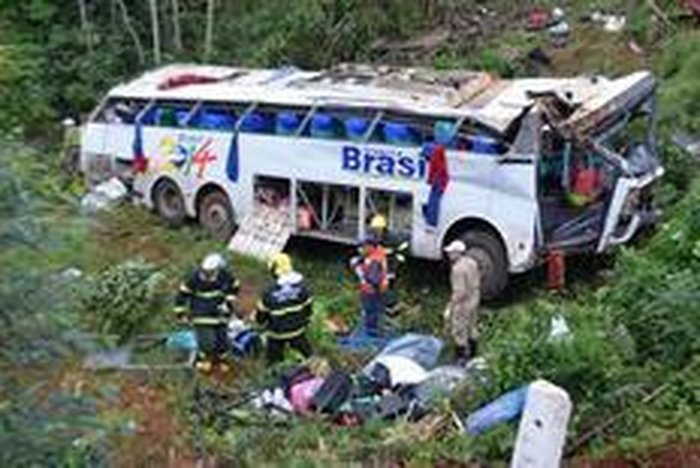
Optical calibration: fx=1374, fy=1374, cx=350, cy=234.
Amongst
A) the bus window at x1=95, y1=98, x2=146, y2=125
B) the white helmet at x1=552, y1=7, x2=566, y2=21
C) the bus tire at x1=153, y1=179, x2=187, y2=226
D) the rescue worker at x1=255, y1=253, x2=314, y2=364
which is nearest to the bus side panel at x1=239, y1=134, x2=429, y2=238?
the bus tire at x1=153, y1=179, x2=187, y2=226

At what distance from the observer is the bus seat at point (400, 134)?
51.1 feet

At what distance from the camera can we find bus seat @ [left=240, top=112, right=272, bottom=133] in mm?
16906

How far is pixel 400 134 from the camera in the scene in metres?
15.6

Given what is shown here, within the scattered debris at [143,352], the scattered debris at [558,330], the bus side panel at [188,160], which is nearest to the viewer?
the scattered debris at [558,330]

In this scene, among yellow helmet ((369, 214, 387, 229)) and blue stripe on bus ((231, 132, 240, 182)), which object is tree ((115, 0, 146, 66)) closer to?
blue stripe on bus ((231, 132, 240, 182))

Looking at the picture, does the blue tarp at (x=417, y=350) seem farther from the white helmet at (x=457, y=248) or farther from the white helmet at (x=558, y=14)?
the white helmet at (x=558, y=14)

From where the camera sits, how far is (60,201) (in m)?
7.43

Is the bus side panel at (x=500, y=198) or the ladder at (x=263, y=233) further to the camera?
the ladder at (x=263, y=233)

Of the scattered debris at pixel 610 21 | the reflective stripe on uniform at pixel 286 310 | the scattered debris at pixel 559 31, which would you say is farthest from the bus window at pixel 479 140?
the scattered debris at pixel 610 21

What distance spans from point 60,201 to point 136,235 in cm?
1090

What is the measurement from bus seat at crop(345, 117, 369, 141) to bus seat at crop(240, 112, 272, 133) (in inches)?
49.4

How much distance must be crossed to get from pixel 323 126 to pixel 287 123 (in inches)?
21.8

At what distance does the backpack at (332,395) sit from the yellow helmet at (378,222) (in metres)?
3.76

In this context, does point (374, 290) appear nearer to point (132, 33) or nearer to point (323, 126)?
point (323, 126)
